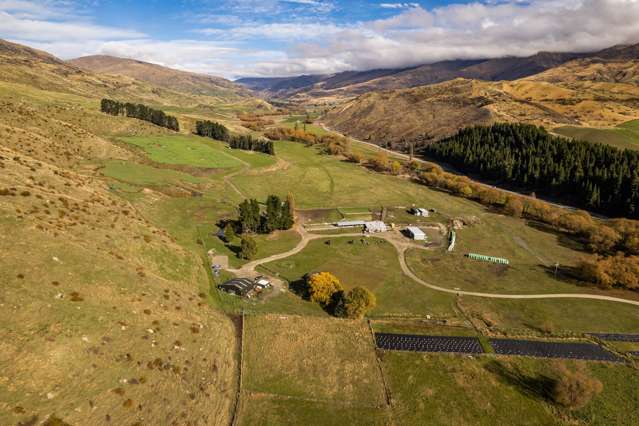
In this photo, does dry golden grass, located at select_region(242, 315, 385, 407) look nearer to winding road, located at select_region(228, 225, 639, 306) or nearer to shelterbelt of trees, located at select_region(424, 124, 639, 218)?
winding road, located at select_region(228, 225, 639, 306)

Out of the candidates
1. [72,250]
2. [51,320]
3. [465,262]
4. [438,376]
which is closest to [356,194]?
[465,262]

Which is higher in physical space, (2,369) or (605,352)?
(2,369)

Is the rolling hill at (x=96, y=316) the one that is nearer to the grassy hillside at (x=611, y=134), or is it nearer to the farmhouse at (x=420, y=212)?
the farmhouse at (x=420, y=212)

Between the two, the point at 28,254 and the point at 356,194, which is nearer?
the point at 28,254

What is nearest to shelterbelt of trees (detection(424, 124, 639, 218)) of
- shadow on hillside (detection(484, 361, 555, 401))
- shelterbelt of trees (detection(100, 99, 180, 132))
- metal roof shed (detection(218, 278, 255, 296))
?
shadow on hillside (detection(484, 361, 555, 401))

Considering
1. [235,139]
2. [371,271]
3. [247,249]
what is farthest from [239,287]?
[235,139]

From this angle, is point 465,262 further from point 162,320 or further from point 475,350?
point 162,320
